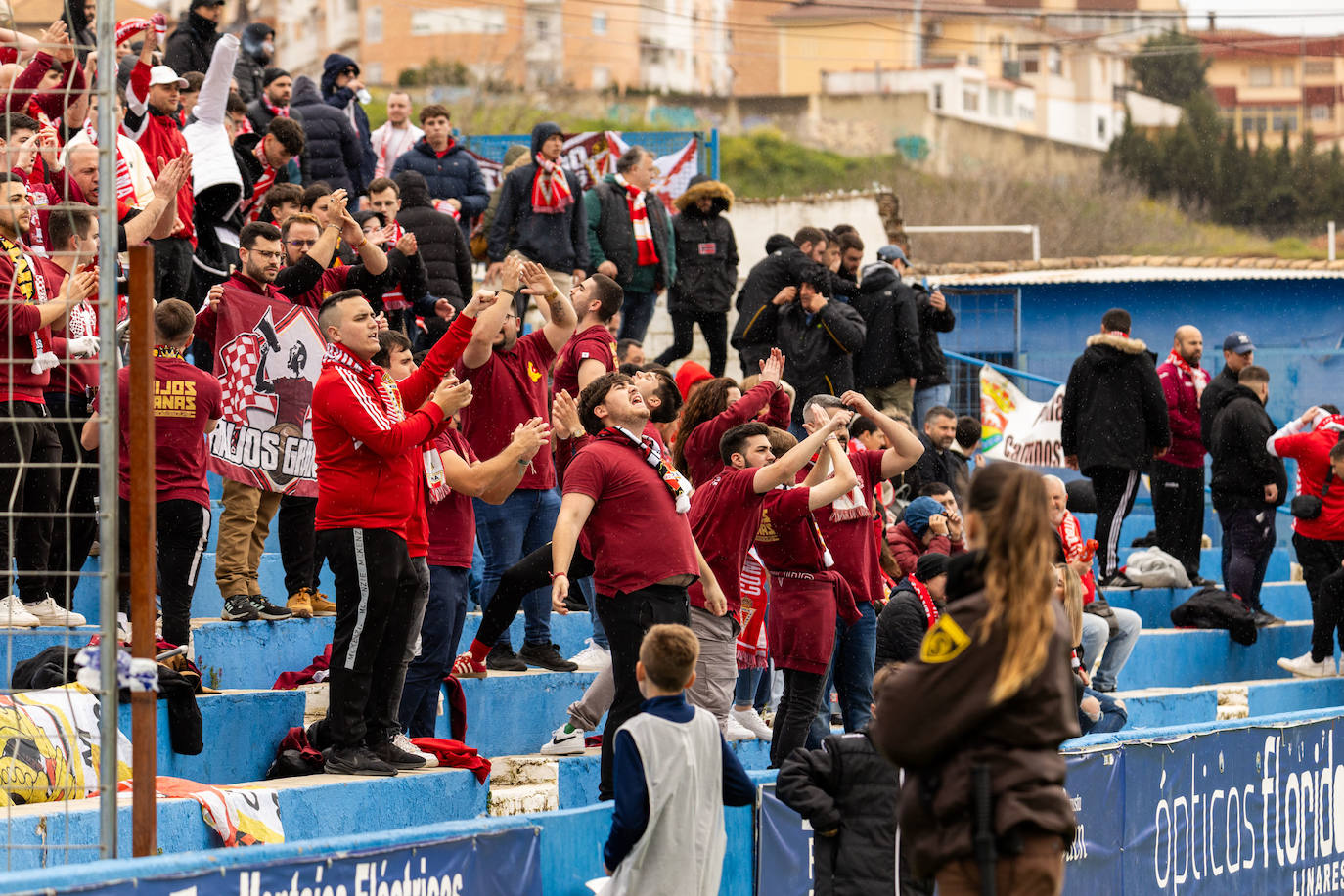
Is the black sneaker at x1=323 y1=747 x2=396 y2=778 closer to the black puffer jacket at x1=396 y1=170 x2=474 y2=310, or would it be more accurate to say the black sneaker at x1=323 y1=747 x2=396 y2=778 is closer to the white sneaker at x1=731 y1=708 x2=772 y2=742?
the white sneaker at x1=731 y1=708 x2=772 y2=742

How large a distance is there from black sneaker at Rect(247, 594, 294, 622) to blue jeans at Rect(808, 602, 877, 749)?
9.06 ft

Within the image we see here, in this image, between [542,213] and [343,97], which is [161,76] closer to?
[542,213]

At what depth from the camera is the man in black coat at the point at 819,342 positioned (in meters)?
12.6

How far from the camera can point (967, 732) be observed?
14.0 feet

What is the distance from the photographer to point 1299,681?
41.9 ft

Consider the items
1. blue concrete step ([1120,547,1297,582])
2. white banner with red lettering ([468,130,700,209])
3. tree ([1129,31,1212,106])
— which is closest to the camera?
blue concrete step ([1120,547,1297,582])

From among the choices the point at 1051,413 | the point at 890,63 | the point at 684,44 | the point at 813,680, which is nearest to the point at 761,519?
the point at 813,680

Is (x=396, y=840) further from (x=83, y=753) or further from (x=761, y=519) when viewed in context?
(x=761, y=519)

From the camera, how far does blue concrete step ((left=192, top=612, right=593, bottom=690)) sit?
8.20 meters

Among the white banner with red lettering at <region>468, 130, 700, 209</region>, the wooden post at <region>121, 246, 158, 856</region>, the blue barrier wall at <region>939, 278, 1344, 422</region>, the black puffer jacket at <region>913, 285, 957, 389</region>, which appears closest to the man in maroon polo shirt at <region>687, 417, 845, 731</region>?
the wooden post at <region>121, 246, 158, 856</region>

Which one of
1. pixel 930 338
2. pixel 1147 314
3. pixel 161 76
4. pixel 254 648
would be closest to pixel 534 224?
pixel 930 338

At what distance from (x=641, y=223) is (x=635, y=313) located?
76 cm

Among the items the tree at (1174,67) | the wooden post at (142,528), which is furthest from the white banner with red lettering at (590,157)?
the tree at (1174,67)

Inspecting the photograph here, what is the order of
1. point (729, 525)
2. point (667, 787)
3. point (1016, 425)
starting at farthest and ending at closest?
point (1016, 425), point (729, 525), point (667, 787)
